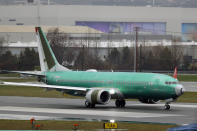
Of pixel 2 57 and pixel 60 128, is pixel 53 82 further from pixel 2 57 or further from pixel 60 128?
pixel 2 57

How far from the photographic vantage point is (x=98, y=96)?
174 ft

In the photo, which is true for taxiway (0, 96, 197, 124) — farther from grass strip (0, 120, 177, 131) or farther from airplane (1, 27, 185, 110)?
grass strip (0, 120, 177, 131)

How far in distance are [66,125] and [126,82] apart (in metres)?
14.8

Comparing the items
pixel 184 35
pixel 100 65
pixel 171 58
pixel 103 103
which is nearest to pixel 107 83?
pixel 103 103

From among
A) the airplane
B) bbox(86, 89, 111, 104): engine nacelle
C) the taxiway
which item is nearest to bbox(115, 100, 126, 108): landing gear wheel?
the airplane

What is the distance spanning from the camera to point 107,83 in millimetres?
54844

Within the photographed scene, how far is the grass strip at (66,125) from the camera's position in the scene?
124ft

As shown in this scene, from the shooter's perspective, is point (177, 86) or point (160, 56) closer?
point (177, 86)

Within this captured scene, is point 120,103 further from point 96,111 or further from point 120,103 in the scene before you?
point 96,111

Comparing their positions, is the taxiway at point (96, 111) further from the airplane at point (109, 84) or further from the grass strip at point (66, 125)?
the grass strip at point (66, 125)

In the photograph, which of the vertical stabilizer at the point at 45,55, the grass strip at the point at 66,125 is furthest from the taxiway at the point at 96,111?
the vertical stabilizer at the point at 45,55

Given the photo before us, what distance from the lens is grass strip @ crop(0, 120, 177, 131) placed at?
37.9 metres

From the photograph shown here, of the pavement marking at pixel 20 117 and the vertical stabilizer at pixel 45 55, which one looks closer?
the pavement marking at pixel 20 117

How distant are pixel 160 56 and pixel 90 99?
7575 cm
